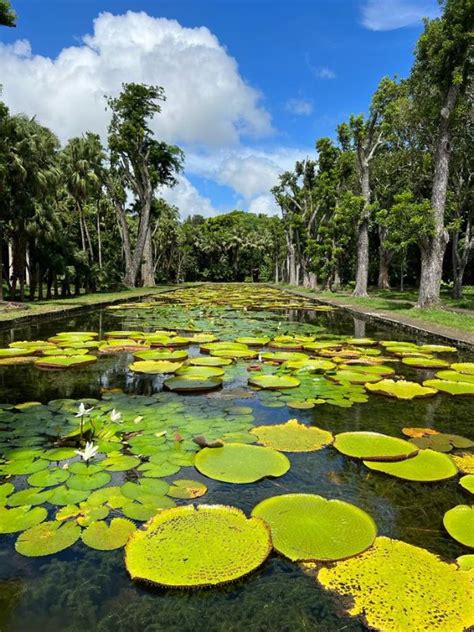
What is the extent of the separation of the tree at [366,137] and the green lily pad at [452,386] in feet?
48.8

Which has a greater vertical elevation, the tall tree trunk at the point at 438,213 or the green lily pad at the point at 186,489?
the tall tree trunk at the point at 438,213

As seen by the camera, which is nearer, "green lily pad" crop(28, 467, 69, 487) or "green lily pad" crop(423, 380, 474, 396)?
"green lily pad" crop(28, 467, 69, 487)

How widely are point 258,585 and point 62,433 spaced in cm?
207

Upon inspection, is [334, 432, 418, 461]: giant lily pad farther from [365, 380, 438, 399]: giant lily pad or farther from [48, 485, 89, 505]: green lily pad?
[48, 485, 89, 505]: green lily pad

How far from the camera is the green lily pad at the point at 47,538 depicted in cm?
189

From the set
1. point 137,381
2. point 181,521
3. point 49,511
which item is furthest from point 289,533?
point 137,381

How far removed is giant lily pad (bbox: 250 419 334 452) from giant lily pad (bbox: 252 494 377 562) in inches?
31.0

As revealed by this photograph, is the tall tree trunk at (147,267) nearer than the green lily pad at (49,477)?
No

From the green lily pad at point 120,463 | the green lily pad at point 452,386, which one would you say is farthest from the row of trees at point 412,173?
the green lily pad at point 120,463

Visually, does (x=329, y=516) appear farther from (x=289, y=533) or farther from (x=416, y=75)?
(x=416, y=75)

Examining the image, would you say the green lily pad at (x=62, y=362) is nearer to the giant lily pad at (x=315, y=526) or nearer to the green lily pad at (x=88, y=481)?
the green lily pad at (x=88, y=481)

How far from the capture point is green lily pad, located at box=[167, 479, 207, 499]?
2379 mm

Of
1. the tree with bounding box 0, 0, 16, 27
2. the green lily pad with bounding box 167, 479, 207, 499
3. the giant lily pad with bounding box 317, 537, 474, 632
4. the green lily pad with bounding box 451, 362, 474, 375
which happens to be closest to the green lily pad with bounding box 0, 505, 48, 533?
the green lily pad with bounding box 167, 479, 207, 499

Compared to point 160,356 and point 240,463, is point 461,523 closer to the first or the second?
point 240,463
